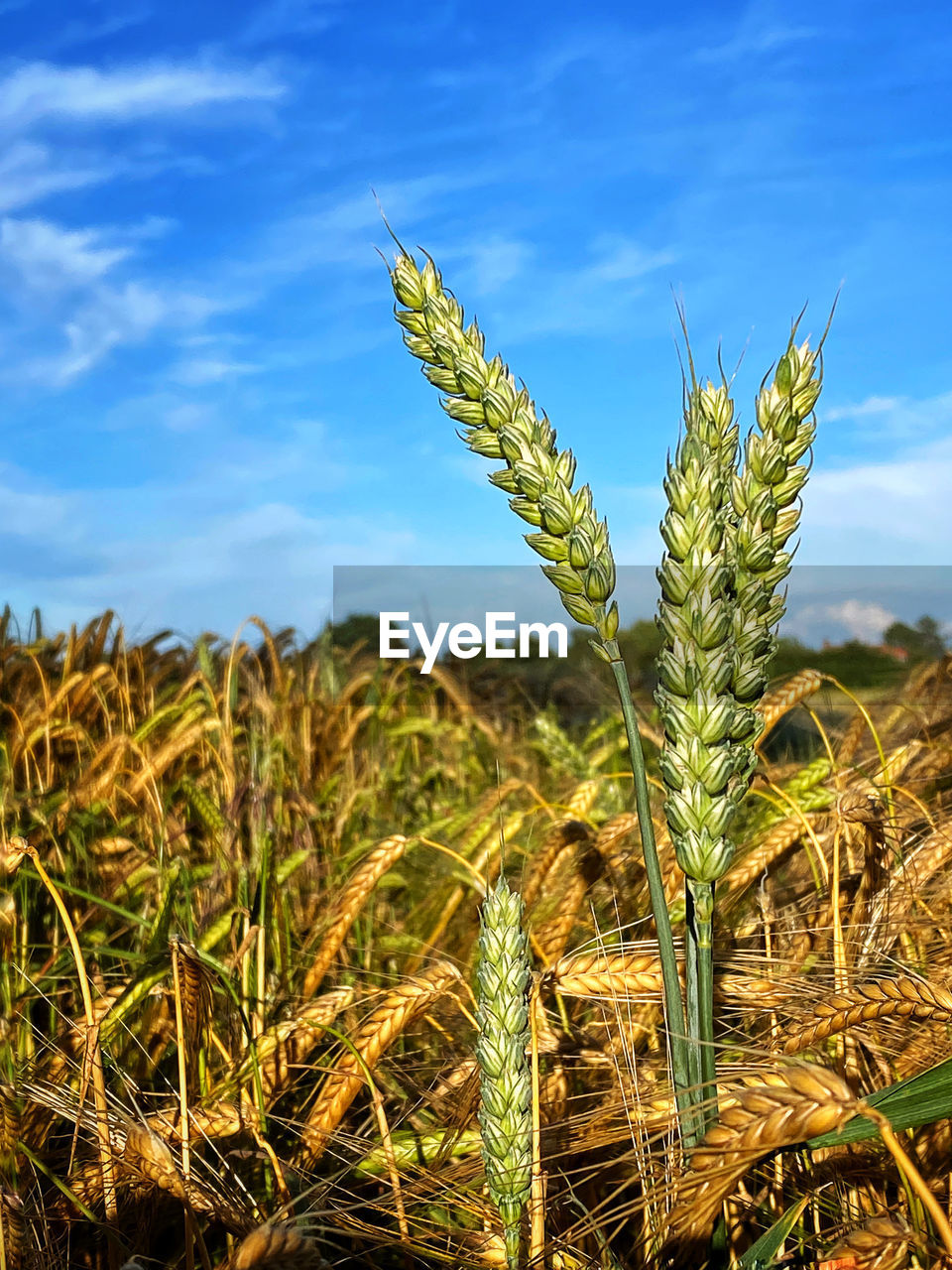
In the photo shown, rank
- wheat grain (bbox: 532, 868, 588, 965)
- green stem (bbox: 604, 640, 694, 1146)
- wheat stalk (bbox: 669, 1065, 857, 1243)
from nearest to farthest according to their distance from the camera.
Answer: wheat stalk (bbox: 669, 1065, 857, 1243) → green stem (bbox: 604, 640, 694, 1146) → wheat grain (bbox: 532, 868, 588, 965)

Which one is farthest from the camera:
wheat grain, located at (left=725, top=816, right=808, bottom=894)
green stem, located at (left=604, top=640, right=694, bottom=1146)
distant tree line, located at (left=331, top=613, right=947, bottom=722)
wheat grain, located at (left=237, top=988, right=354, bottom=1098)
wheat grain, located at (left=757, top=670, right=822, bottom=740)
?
distant tree line, located at (left=331, top=613, right=947, bottom=722)

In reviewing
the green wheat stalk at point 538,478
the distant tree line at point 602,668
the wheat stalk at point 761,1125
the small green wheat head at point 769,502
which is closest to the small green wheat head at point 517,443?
the green wheat stalk at point 538,478

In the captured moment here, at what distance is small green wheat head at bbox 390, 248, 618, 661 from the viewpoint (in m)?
1.00

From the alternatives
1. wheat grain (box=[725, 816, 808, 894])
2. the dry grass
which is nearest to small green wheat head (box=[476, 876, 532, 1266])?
the dry grass

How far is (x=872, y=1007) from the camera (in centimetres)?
123

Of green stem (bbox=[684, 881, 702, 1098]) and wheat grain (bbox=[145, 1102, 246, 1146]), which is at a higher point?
green stem (bbox=[684, 881, 702, 1098])

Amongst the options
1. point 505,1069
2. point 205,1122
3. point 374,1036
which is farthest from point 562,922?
point 505,1069

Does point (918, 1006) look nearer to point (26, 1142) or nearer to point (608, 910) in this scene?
point (608, 910)

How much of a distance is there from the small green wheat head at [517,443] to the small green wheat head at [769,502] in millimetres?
131

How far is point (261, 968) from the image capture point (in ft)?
7.16

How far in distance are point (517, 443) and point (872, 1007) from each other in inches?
31.6

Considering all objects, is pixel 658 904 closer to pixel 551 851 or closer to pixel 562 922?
pixel 562 922

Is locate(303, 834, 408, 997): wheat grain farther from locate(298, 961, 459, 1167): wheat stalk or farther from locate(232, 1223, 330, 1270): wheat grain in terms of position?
locate(232, 1223, 330, 1270): wheat grain

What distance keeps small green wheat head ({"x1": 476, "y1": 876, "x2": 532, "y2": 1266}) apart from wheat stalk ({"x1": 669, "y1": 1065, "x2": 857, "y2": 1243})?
8.0 inches
